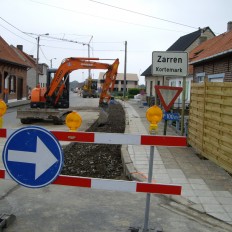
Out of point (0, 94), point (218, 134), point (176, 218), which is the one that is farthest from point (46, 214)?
point (0, 94)

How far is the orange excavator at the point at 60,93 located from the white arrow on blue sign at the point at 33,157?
13.0 meters

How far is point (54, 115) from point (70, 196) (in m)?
11.4

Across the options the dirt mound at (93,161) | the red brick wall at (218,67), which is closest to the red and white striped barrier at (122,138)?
the dirt mound at (93,161)

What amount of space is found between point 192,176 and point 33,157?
4003 millimetres

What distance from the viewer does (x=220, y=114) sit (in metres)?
8.05

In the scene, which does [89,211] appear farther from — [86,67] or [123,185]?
[86,67]

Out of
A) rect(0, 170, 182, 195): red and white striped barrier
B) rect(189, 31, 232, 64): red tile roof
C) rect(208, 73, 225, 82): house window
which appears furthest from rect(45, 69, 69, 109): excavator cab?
rect(0, 170, 182, 195): red and white striped barrier

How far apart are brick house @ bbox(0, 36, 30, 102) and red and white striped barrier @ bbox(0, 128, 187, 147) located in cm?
2902

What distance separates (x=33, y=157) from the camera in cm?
424

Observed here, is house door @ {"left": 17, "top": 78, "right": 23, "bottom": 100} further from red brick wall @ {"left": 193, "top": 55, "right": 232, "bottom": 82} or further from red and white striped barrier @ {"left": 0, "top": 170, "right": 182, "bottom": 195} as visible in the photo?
red and white striped barrier @ {"left": 0, "top": 170, "right": 182, "bottom": 195}

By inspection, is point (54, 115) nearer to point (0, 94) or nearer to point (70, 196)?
point (70, 196)

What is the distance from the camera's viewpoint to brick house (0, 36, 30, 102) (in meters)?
33.5

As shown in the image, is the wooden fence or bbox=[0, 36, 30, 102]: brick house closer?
the wooden fence

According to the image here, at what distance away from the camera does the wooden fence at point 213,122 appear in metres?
7.63
